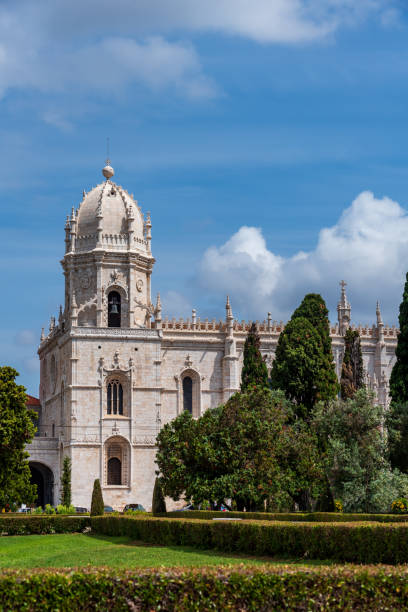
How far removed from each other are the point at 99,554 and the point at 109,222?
148 ft

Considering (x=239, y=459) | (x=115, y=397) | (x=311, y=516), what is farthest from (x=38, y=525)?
(x=115, y=397)

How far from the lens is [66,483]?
61.2m

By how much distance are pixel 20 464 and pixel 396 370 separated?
1978cm

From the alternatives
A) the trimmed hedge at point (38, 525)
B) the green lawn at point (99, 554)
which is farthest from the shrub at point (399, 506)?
the trimmed hedge at point (38, 525)

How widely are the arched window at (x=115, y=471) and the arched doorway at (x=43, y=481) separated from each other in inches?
175

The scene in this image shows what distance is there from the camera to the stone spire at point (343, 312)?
2822 inches

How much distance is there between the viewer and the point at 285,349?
174 ft

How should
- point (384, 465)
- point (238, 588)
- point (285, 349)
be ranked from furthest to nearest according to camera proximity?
point (285, 349) < point (384, 465) < point (238, 588)

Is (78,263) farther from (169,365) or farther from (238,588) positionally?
(238,588)

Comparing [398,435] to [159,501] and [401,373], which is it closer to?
[401,373]

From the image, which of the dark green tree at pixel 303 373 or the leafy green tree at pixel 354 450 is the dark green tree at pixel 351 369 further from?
the leafy green tree at pixel 354 450

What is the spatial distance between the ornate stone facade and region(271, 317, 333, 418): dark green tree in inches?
561

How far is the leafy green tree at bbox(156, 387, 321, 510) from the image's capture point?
131 feet

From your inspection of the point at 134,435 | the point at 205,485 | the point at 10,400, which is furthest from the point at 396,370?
the point at 134,435
